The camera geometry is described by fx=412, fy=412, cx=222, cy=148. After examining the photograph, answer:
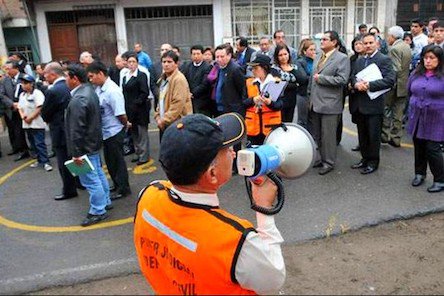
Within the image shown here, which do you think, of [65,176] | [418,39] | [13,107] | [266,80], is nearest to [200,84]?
[266,80]

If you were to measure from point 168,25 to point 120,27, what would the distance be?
1.67 m

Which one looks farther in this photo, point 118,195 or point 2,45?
point 2,45

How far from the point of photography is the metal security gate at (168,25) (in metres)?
14.6

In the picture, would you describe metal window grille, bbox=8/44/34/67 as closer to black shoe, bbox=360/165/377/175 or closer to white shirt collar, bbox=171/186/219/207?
black shoe, bbox=360/165/377/175

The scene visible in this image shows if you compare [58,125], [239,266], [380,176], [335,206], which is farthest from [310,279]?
[58,125]

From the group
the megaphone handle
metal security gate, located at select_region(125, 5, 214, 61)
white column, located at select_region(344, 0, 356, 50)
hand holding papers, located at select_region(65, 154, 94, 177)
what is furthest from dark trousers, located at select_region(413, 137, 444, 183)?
white column, located at select_region(344, 0, 356, 50)

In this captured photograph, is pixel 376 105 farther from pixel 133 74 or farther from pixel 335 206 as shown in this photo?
pixel 133 74

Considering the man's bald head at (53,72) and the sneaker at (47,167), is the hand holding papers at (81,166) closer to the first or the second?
the man's bald head at (53,72)

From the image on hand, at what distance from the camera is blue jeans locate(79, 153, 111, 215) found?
15.1 ft

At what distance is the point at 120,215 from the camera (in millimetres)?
4871

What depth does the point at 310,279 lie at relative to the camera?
11.2 feet

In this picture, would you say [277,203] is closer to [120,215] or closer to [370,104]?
[120,215]

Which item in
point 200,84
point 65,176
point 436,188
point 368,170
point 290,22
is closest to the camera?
point 436,188

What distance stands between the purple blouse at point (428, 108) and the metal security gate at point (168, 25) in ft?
35.5
